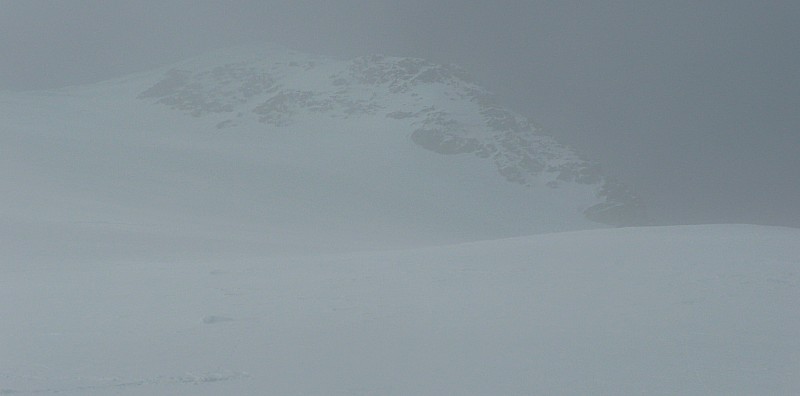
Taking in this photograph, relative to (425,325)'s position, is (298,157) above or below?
above

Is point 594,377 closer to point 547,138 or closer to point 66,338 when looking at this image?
point 66,338

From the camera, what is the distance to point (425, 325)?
7816 millimetres

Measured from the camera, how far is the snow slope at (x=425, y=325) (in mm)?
5938

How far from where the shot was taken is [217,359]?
6527 millimetres

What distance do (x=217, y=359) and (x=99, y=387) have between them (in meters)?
1.04

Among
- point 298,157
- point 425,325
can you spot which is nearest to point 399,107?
point 298,157

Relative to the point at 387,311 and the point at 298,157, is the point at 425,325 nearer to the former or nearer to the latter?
the point at 387,311

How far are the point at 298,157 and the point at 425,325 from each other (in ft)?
187

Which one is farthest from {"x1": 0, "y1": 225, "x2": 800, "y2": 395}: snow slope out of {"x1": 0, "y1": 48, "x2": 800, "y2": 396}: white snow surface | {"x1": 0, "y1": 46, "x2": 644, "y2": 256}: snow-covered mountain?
{"x1": 0, "y1": 46, "x2": 644, "y2": 256}: snow-covered mountain

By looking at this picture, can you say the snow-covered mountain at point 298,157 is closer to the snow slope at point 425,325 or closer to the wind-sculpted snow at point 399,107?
the wind-sculpted snow at point 399,107

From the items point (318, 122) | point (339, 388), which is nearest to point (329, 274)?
point (339, 388)

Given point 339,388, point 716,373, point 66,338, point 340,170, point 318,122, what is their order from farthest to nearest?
point 318,122, point 340,170, point 66,338, point 716,373, point 339,388

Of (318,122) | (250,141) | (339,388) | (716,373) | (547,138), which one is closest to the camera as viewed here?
(339,388)

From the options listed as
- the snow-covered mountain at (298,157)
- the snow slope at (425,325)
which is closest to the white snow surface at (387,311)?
the snow slope at (425,325)
